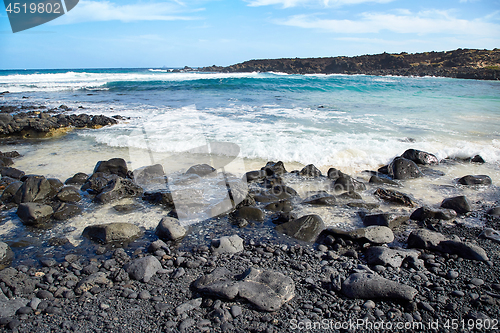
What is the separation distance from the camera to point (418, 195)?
177 inches

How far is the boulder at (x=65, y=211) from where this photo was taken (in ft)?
11.8

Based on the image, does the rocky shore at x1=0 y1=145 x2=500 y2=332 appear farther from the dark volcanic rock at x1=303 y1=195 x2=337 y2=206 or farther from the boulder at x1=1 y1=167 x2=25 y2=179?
the boulder at x1=1 y1=167 x2=25 y2=179

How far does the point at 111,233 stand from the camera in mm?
3084

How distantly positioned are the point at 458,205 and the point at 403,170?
1.40 m

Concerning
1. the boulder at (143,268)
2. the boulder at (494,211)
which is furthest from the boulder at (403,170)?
the boulder at (143,268)

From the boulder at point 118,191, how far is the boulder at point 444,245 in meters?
3.82

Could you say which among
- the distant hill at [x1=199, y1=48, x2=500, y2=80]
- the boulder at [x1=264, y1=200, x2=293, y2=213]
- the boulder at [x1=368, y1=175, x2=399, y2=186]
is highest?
the distant hill at [x1=199, y1=48, x2=500, y2=80]

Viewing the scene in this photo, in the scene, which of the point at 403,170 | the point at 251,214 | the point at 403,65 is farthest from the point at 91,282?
the point at 403,65

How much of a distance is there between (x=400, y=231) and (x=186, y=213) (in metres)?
2.76

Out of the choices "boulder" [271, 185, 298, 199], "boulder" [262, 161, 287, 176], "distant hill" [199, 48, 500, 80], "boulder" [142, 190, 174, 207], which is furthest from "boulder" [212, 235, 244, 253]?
"distant hill" [199, 48, 500, 80]

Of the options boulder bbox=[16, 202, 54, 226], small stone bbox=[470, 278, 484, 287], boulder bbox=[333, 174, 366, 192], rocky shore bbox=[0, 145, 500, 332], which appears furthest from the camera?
boulder bbox=[333, 174, 366, 192]

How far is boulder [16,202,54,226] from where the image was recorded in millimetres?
3408

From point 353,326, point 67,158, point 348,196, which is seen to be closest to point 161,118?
point 67,158

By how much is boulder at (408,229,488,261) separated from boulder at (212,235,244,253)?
1.91 m
